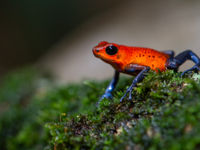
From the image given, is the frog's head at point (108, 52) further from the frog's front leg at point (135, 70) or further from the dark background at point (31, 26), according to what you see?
the dark background at point (31, 26)

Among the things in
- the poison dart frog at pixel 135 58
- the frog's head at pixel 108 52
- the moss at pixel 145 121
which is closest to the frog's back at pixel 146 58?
the poison dart frog at pixel 135 58

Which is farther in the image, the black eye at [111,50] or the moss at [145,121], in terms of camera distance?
the black eye at [111,50]

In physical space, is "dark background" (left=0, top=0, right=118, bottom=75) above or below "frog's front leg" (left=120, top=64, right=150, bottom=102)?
above

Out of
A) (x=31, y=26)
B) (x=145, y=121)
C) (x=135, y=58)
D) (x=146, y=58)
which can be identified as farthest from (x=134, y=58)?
(x=31, y=26)

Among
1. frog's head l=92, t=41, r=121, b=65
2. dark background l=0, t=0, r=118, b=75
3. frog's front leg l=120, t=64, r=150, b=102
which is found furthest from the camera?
dark background l=0, t=0, r=118, b=75

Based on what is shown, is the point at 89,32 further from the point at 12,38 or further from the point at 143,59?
the point at 143,59

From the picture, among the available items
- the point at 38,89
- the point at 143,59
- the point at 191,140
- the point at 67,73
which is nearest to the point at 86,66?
the point at 67,73

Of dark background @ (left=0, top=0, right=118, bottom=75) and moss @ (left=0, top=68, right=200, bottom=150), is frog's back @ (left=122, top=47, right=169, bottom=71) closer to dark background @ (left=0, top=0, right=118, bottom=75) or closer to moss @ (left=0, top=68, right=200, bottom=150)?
moss @ (left=0, top=68, right=200, bottom=150)

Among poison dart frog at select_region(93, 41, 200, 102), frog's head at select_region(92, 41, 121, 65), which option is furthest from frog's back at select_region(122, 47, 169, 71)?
frog's head at select_region(92, 41, 121, 65)
